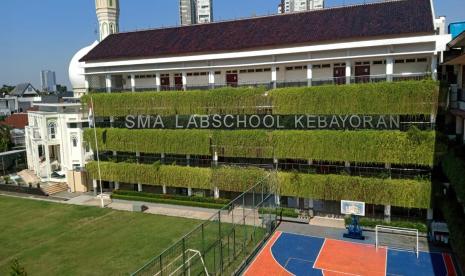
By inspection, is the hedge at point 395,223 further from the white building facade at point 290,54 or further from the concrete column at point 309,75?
the concrete column at point 309,75

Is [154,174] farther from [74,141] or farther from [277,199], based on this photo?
[277,199]

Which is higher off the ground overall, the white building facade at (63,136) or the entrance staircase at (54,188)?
the white building facade at (63,136)

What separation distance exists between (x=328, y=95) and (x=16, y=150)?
154ft

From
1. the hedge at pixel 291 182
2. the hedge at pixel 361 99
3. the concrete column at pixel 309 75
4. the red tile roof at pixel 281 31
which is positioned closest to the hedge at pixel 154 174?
the hedge at pixel 291 182

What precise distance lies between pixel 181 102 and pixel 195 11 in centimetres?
9358

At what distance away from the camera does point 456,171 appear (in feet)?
65.0

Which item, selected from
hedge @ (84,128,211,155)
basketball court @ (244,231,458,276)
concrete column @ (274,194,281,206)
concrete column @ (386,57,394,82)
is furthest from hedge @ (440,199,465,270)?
hedge @ (84,128,211,155)

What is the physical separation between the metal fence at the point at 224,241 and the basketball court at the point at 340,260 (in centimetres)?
127

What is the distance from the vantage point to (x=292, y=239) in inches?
1065

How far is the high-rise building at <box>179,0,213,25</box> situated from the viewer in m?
112

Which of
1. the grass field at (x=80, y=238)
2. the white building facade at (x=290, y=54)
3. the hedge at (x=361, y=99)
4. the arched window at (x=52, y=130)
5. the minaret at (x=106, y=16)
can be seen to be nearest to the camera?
the grass field at (x=80, y=238)

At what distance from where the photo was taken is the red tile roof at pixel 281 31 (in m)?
29.4

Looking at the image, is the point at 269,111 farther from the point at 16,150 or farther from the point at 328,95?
the point at 16,150

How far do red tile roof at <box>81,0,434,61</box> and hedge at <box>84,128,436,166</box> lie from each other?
775 centimetres
